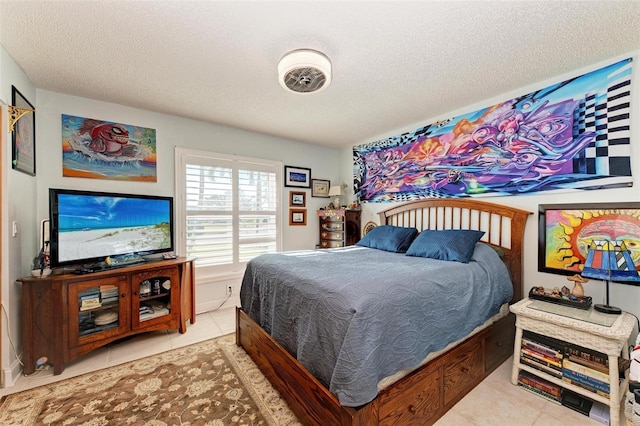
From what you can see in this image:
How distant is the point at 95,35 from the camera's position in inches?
67.3

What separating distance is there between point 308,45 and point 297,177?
2446 mm

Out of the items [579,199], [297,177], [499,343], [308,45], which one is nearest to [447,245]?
[499,343]

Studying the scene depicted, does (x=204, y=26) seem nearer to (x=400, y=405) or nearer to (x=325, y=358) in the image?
(x=325, y=358)

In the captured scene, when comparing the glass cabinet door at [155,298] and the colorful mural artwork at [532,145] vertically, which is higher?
the colorful mural artwork at [532,145]

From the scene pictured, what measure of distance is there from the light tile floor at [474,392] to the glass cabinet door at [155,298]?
0.72 ft

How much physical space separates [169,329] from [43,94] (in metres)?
2.65

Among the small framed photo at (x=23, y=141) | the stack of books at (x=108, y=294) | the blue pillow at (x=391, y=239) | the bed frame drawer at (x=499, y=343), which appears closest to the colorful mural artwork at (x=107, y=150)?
the small framed photo at (x=23, y=141)

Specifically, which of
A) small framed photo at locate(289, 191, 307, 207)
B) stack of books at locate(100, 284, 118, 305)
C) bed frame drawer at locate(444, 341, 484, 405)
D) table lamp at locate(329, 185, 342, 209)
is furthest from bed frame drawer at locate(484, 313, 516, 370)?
stack of books at locate(100, 284, 118, 305)

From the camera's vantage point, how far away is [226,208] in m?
3.50

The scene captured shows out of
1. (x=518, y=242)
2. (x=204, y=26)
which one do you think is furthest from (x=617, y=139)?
(x=204, y=26)

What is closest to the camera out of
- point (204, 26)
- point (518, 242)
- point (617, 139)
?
point (204, 26)

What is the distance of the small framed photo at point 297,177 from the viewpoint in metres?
4.05

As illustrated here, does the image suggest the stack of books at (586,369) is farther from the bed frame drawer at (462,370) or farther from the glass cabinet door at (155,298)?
the glass cabinet door at (155,298)

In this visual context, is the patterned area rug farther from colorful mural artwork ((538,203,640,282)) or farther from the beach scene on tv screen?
colorful mural artwork ((538,203,640,282))
